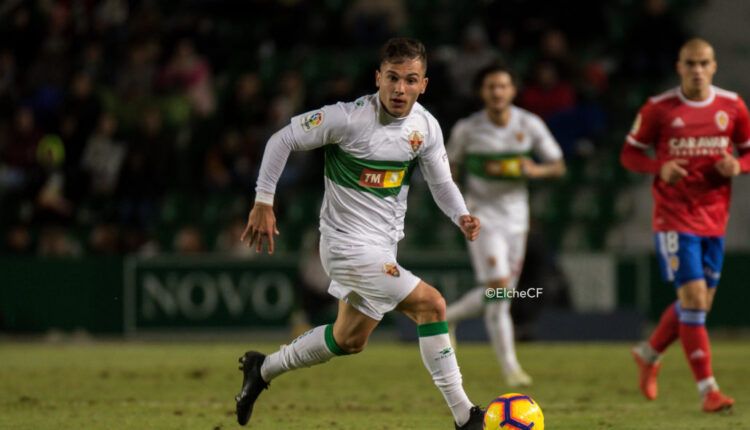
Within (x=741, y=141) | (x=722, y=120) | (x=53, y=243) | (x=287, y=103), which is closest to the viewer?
(x=722, y=120)

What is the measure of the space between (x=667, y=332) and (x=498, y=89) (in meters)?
2.58

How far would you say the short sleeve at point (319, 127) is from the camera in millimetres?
6844

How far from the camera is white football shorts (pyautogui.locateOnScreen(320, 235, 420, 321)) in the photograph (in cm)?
684

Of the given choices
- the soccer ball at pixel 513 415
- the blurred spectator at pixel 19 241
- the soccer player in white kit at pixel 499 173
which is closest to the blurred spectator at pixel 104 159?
the blurred spectator at pixel 19 241

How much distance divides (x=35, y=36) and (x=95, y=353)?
7.84m

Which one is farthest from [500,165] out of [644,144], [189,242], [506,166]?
[189,242]

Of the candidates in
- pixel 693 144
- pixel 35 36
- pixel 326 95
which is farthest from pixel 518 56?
pixel 693 144

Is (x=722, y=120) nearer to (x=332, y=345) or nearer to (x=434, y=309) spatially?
(x=434, y=309)

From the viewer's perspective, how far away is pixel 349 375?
11344 millimetres

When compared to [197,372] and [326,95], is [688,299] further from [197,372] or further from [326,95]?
[326,95]

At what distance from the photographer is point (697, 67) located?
28.0 feet

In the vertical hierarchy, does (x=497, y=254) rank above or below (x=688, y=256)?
below

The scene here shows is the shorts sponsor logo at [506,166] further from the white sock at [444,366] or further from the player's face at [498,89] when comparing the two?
the white sock at [444,366]

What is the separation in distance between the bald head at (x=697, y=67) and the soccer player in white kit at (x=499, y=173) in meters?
2.13
